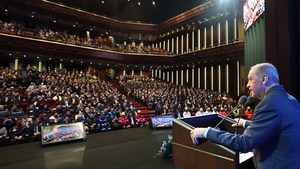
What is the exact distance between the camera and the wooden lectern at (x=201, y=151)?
1710 mm

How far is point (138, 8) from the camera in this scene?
84.8 ft

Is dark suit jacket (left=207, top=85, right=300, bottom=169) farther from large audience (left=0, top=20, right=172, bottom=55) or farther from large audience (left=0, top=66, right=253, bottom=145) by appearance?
large audience (left=0, top=20, right=172, bottom=55)

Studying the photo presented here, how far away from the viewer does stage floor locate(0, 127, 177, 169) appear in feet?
13.3

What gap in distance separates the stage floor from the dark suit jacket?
8.98ft

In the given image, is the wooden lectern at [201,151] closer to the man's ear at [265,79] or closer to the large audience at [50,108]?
the man's ear at [265,79]

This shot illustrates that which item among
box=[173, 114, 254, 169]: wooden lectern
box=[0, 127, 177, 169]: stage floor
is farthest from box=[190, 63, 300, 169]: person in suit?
box=[0, 127, 177, 169]: stage floor

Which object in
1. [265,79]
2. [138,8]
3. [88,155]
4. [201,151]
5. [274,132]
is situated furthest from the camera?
[138,8]

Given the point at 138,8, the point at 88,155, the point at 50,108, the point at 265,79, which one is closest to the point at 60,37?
the point at 50,108

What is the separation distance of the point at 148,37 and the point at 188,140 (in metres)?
24.8

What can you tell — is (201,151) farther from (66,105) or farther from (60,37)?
(60,37)

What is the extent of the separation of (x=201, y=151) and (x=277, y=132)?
3.70 ft

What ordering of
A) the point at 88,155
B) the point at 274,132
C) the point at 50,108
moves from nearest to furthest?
the point at 274,132
the point at 88,155
the point at 50,108

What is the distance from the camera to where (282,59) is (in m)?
1.92

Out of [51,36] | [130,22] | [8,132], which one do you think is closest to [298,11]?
[8,132]
